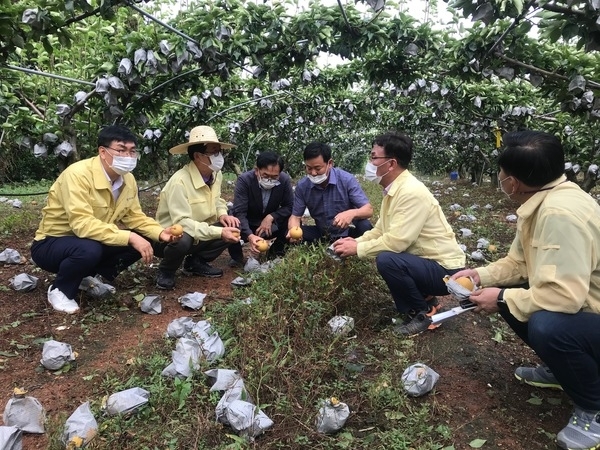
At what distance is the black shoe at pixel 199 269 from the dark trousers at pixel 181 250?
3.7 inches

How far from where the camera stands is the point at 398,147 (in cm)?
295

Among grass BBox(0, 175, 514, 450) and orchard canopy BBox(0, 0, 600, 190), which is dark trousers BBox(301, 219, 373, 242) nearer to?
grass BBox(0, 175, 514, 450)

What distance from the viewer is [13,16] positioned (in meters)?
3.23

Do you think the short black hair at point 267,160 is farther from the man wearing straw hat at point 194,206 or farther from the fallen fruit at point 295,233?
the fallen fruit at point 295,233

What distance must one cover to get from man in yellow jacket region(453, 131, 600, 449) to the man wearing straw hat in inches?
A: 93.3

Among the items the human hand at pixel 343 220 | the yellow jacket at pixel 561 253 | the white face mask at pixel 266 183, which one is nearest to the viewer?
the yellow jacket at pixel 561 253

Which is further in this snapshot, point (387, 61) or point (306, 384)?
point (387, 61)

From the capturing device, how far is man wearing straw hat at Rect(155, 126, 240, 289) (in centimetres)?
372

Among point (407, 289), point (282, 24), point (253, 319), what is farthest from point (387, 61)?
point (253, 319)

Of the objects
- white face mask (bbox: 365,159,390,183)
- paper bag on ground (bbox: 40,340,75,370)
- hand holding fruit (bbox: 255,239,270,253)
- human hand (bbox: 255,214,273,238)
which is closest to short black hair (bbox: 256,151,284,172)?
human hand (bbox: 255,214,273,238)

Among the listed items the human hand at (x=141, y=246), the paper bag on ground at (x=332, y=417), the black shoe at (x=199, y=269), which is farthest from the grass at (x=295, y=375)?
the black shoe at (x=199, y=269)

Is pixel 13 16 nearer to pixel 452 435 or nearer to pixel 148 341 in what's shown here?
pixel 148 341

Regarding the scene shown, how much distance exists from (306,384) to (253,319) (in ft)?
1.92

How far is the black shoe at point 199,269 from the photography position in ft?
13.8
